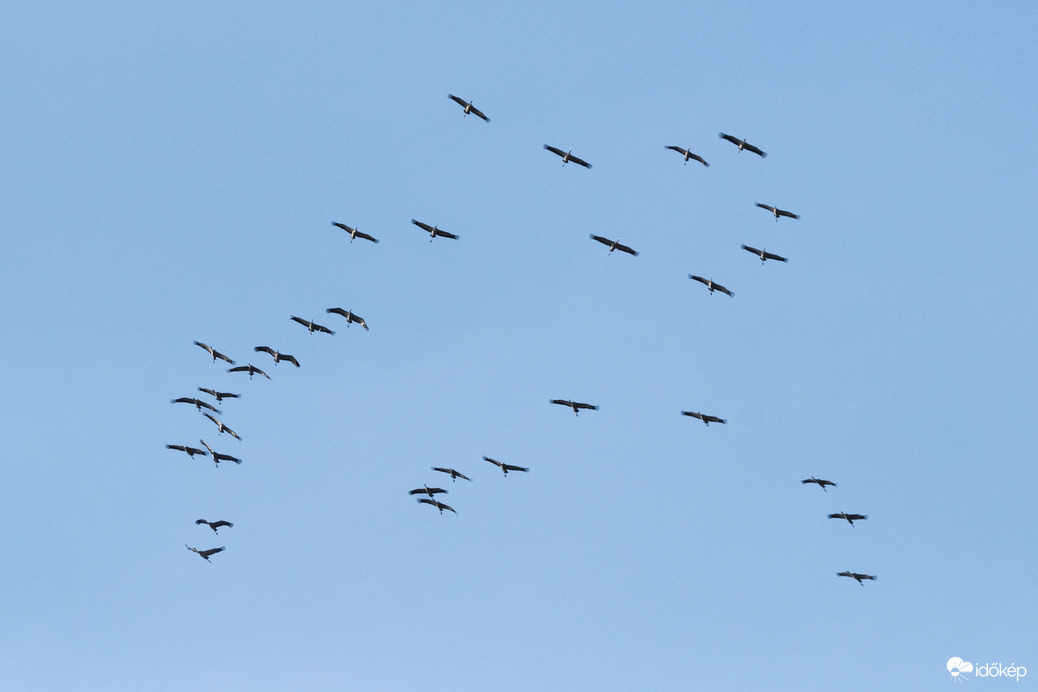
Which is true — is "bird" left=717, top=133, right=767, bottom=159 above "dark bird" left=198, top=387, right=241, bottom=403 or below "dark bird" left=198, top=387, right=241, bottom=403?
above

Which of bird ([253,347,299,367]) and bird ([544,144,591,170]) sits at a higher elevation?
bird ([544,144,591,170])

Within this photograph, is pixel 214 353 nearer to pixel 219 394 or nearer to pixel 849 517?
pixel 219 394

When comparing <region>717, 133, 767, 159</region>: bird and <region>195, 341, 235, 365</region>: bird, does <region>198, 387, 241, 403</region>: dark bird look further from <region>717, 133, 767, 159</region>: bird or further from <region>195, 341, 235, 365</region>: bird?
<region>717, 133, 767, 159</region>: bird

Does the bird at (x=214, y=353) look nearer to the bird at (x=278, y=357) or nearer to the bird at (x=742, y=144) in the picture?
the bird at (x=278, y=357)

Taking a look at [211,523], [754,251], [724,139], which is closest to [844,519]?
[754,251]

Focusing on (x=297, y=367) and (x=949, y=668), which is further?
(x=949, y=668)

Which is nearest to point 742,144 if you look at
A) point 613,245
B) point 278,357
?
point 613,245

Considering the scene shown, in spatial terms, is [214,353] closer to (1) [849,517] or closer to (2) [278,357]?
(2) [278,357]

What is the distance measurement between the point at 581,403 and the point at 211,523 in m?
48.0

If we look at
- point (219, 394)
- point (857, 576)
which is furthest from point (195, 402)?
point (857, 576)

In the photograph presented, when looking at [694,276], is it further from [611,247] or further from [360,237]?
[360,237]

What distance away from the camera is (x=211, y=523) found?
17662cm

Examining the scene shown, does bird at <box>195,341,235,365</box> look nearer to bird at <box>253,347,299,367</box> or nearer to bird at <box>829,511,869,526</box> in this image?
bird at <box>253,347,299,367</box>

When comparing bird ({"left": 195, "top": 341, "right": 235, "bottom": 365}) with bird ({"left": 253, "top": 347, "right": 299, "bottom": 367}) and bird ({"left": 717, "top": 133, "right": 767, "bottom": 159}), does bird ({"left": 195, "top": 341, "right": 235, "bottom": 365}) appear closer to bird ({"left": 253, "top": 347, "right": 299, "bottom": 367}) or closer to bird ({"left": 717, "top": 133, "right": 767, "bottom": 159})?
bird ({"left": 253, "top": 347, "right": 299, "bottom": 367})
